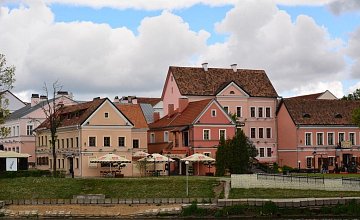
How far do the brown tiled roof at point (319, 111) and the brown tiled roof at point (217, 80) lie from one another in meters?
4.51

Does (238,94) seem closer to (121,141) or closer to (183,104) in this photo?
(183,104)

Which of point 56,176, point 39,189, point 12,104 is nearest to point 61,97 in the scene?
point 12,104

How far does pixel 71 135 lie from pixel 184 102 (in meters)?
15.7

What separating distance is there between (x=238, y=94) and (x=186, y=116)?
12863mm

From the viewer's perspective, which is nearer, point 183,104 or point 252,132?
point 183,104

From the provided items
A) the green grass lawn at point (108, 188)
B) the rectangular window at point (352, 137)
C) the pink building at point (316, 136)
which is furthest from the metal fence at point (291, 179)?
the rectangular window at point (352, 137)

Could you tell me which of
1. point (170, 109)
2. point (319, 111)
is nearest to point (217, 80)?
point (170, 109)

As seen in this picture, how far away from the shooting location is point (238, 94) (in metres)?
94.9

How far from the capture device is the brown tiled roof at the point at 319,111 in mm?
92150

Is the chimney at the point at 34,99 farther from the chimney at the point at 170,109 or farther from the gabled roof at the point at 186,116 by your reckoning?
the chimney at the point at 170,109

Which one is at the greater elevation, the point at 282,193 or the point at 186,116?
the point at 186,116

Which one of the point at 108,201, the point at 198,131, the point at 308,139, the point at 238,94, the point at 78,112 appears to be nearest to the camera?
the point at 108,201

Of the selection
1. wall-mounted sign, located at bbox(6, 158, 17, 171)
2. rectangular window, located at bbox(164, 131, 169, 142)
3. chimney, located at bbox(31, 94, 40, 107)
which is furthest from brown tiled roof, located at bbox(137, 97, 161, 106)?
wall-mounted sign, located at bbox(6, 158, 17, 171)

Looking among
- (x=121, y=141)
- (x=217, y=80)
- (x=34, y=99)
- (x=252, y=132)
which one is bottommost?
(x=121, y=141)
